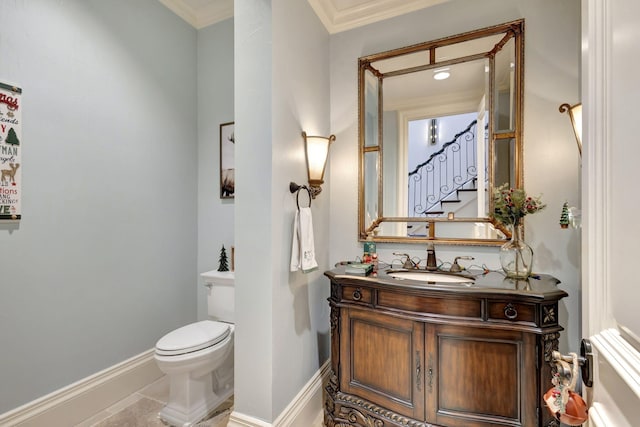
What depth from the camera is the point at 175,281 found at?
250 cm

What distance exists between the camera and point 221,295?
2.25 meters

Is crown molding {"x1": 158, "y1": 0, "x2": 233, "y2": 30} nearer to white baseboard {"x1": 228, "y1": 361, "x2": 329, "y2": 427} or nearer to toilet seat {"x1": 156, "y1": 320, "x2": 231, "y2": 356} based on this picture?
toilet seat {"x1": 156, "y1": 320, "x2": 231, "y2": 356}

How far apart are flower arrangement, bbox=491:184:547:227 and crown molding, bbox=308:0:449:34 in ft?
4.46

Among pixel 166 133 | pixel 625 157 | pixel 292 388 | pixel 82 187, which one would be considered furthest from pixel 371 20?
pixel 292 388

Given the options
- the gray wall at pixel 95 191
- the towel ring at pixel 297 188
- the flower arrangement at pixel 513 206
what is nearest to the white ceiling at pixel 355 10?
the gray wall at pixel 95 191

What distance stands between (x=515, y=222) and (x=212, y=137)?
2.44 m

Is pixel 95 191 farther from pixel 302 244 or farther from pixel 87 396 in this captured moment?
pixel 302 244

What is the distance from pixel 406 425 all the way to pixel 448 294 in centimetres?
72

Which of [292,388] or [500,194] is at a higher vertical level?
[500,194]

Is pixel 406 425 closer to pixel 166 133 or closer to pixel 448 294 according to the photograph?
pixel 448 294

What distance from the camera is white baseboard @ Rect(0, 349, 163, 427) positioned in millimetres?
1603

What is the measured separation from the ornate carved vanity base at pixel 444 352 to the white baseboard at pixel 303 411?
19 centimetres

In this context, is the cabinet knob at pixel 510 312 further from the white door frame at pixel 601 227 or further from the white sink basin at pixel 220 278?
the white sink basin at pixel 220 278

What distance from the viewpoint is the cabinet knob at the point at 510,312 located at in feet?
4.41
